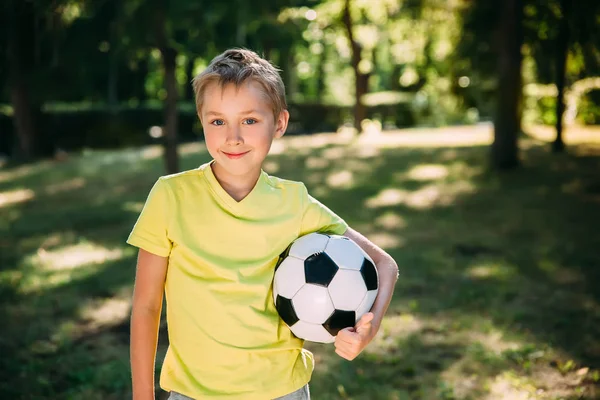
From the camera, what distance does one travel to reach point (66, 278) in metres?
6.16

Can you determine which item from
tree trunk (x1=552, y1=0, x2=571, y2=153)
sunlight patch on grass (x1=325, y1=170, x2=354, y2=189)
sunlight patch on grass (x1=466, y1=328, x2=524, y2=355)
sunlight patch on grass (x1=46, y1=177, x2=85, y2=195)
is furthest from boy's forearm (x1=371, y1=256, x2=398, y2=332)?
tree trunk (x1=552, y1=0, x2=571, y2=153)

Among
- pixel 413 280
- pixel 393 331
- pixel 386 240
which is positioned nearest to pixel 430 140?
pixel 386 240

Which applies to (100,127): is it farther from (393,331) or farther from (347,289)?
(347,289)

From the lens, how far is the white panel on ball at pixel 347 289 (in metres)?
2.12

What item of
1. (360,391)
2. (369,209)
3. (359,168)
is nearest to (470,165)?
(359,168)

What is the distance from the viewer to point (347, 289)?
84.4 inches

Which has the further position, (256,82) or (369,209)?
(369,209)

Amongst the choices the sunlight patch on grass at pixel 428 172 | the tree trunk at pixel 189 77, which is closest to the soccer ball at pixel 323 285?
the sunlight patch on grass at pixel 428 172

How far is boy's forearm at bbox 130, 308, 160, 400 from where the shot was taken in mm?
1862

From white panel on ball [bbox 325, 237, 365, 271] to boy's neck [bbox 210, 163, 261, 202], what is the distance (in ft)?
1.14

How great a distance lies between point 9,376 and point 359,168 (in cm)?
1007

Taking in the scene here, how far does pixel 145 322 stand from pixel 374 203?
27.0 ft

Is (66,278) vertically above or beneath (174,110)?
beneath

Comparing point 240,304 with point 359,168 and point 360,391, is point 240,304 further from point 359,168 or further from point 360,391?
point 359,168
